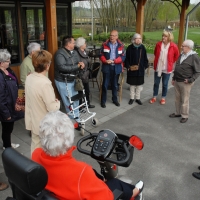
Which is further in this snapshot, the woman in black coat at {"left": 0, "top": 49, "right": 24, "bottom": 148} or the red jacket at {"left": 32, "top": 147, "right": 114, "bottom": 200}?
the woman in black coat at {"left": 0, "top": 49, "right": 24, "bottom": 148}

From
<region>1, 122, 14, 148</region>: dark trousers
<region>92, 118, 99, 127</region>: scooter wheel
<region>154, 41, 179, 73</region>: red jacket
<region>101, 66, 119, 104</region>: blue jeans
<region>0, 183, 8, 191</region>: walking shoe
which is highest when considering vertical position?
<region>154, 41, 179, 73</region>: red jacket

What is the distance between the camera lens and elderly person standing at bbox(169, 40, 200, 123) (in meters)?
4.68

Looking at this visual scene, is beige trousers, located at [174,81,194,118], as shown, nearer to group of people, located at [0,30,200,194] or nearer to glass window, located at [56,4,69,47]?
group of people, located at [0,30,200,194]

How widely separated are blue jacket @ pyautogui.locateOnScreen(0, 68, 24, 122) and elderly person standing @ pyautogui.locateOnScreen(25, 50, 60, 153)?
0.45m

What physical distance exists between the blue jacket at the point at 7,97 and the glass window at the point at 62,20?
500 cm

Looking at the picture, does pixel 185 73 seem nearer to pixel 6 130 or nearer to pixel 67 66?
pixel 67 66

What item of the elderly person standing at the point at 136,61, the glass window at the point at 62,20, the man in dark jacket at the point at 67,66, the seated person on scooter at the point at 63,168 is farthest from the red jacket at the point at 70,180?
the glass window at the point at 62,20

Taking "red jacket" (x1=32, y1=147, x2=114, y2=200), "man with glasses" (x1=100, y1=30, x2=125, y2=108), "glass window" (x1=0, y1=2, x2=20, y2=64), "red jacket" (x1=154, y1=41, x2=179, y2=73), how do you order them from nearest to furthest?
"red jacket" (x1=32, y1=147, x2=114, y2=200) < "man with glasses" (x1=100, y1=30, x2=125, y2=108) < "red jacket" (x1=154, y1=41, x2=179, y2=73) < "glass window" (x1=0, y1=2, x2=20, y2=64)

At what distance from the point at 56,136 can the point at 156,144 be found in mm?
3043

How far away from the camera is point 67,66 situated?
4.54 m

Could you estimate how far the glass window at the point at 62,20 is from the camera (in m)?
7.94

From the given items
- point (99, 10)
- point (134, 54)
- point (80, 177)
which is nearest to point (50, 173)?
point (80, 177)

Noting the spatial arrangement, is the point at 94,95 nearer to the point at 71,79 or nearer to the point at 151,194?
the point at 71,79

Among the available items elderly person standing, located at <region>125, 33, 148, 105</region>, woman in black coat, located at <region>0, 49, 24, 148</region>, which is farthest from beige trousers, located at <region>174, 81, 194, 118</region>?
woman in black coat, located at <region>0, 49, 24, 148</region>
